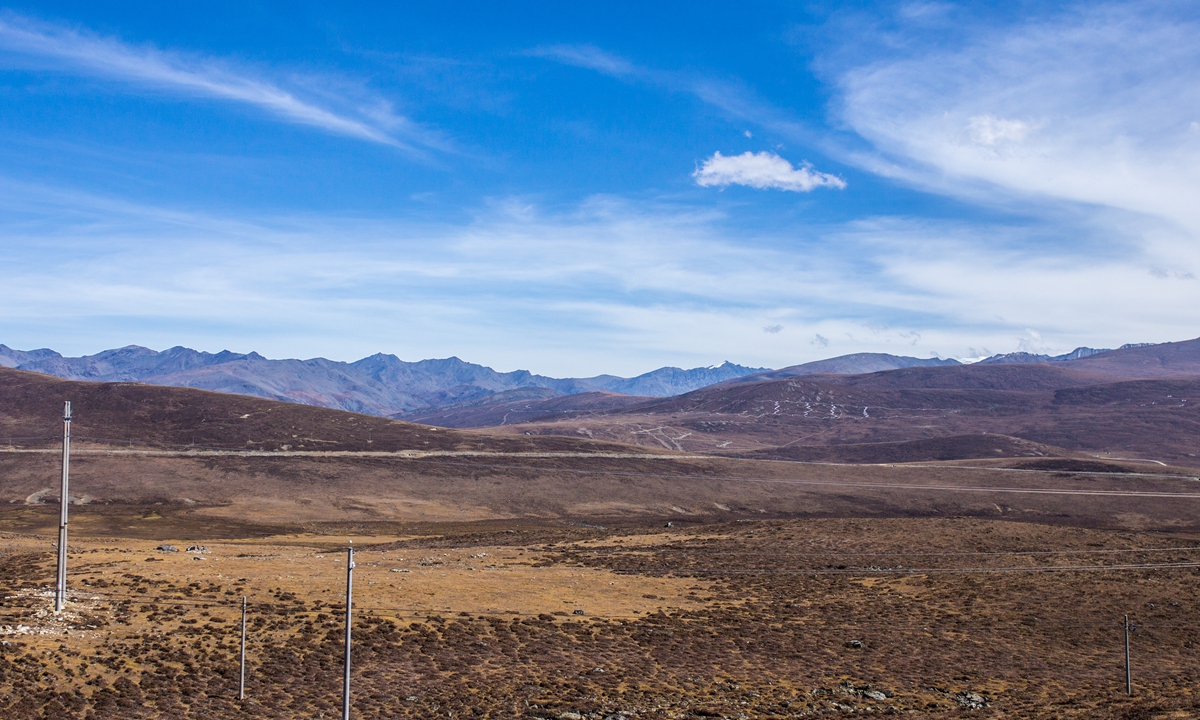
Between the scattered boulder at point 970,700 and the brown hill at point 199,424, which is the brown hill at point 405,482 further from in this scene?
the scattered boulder at point 970,700

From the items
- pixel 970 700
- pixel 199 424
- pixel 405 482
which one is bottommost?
pixel 405 482

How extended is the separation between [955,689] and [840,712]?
7133 millimetres

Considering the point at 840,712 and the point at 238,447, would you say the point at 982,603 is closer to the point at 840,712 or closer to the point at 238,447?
the point at 840,712

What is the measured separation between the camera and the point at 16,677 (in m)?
30.6

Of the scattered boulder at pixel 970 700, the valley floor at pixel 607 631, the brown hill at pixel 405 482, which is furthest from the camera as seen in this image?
the brown hill at pixel 405 482

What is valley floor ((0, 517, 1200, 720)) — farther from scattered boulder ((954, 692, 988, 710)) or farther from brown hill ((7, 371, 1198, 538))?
brown hill ((7, 371, 1198, 538))

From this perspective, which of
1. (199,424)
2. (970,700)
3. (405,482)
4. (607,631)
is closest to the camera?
(970,700)

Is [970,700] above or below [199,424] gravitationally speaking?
below

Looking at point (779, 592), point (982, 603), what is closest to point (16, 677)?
point (779, 592)

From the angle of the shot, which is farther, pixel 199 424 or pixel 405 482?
pixel 199 424

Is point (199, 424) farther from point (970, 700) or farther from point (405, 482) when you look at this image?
point (970, 700)

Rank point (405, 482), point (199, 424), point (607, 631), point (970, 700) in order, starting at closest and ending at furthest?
1. point (970, 700)
2. point (607, 631)
3. point (405, 482)
4. point (199, 424)

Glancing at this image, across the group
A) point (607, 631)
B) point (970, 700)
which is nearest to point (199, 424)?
point (607, 631)

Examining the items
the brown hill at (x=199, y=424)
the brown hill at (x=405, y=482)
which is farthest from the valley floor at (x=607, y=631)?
the brown hill at (x=199, y=424)
